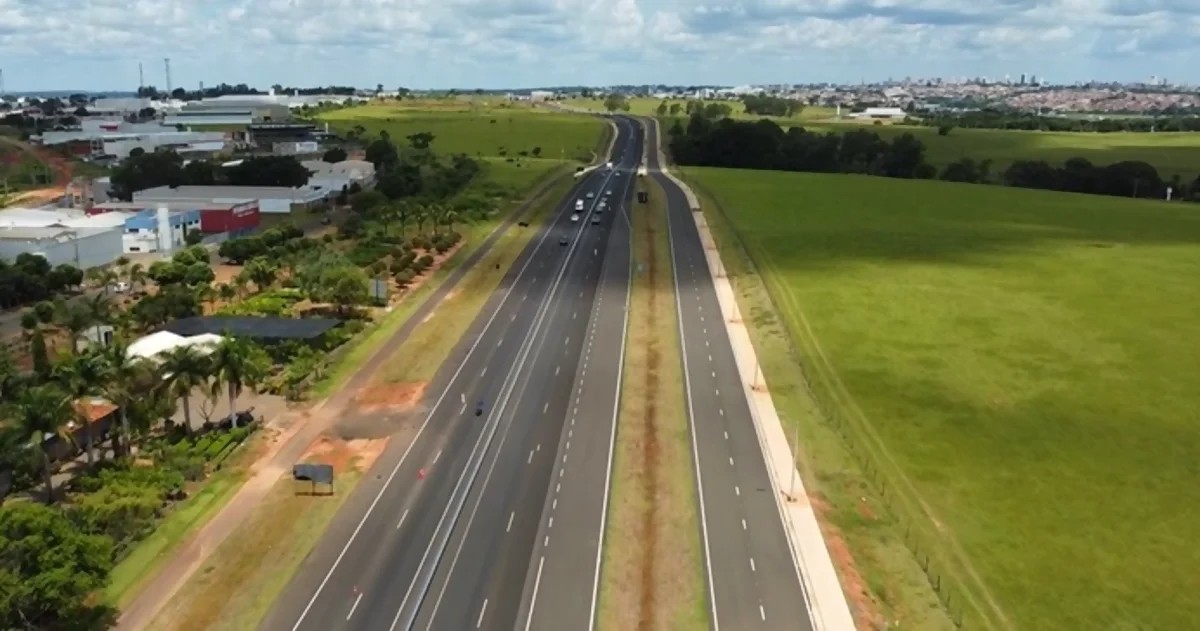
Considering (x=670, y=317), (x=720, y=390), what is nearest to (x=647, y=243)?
(x=670, y=317)

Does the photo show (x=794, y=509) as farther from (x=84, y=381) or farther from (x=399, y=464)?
(x=84, y=381)

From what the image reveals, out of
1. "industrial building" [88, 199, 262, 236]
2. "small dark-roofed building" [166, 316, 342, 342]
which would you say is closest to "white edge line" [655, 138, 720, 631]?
"small dark-roofed building" [166, 316, 342, 342]

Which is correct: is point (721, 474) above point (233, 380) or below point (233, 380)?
below

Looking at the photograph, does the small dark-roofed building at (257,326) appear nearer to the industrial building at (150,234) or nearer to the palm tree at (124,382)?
the palm tree at (124,382)

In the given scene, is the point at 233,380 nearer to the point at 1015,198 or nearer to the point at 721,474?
the point at 721,474

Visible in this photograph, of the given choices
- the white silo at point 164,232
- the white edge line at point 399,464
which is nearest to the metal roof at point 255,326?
the white edge line at point 399,464

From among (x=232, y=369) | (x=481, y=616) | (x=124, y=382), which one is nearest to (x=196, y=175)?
(x=232, y=369)
